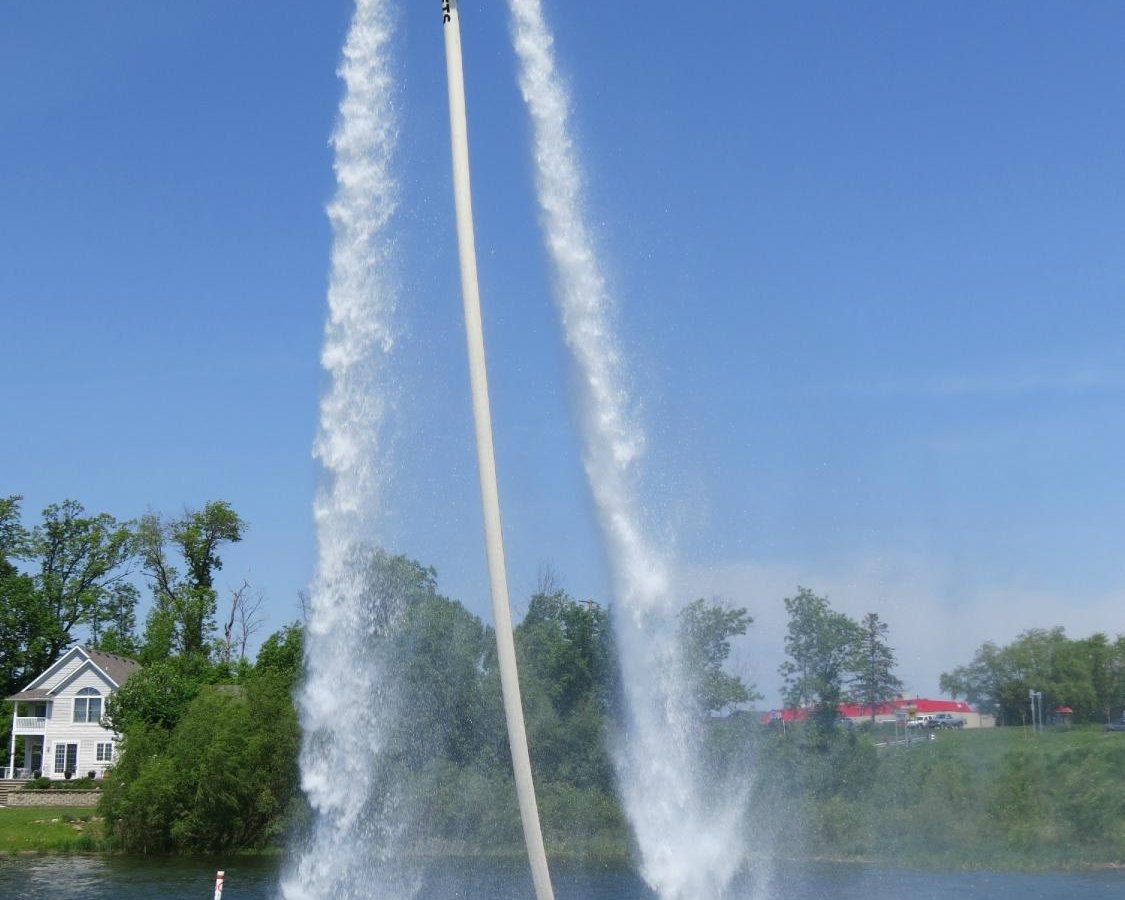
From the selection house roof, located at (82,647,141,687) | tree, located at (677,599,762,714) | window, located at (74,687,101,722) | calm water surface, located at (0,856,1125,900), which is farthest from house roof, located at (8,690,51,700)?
tree, located at (677,599,762,714)

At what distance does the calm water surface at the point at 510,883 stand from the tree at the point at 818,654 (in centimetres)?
368

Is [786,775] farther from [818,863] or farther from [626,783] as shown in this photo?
[626,783]

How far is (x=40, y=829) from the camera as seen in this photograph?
4778 centimetres

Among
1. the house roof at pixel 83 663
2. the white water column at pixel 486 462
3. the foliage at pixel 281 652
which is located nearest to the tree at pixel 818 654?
the white water column at pixel 486 462

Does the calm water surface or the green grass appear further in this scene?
the green grass

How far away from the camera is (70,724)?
7206 cm

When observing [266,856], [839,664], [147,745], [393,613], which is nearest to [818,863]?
[839,664]

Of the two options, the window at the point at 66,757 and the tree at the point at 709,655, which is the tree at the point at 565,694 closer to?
the tree at the point at 709,655

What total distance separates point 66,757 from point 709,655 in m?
60.8

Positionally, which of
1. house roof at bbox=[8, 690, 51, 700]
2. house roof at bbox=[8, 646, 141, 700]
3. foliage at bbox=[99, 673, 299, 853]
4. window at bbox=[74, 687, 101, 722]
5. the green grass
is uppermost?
house roof at bbox=[8, 646, 141, 700]

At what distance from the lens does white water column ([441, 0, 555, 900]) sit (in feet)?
38.6

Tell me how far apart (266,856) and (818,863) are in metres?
20.7

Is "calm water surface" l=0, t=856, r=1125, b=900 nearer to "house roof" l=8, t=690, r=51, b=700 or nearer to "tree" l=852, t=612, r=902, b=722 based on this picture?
"tree" l=852, t=612, r=902, b=722

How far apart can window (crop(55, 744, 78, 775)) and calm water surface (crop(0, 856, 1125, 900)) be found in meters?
32.3
